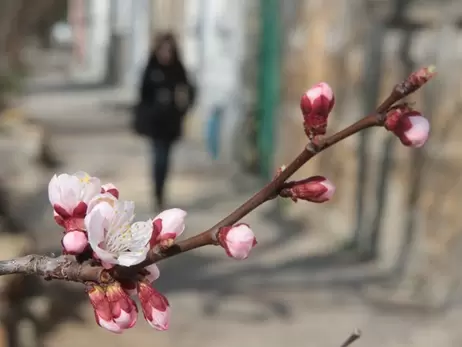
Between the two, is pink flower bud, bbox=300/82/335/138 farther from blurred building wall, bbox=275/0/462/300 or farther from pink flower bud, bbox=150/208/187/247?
blurred building wall, bbox=275/0/462/300

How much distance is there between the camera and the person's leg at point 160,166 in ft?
24.3

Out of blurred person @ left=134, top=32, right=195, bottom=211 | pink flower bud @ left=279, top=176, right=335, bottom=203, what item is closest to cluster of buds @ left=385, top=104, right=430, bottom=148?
pink flower bud @ left=279, top=176, right=335, bottom=203

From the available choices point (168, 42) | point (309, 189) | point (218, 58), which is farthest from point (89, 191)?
point (218, 58)

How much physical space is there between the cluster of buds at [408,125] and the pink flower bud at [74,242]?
35 cm

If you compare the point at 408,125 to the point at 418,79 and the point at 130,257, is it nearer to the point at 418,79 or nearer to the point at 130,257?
the point at 418,79

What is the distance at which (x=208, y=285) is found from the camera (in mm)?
5574

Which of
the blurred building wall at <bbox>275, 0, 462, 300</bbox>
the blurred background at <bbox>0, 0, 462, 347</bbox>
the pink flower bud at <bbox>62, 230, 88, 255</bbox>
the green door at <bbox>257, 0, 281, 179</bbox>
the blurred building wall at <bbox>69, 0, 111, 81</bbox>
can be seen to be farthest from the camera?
the blurred building wall at <bbox>69, 0, 111, 81</bbox>

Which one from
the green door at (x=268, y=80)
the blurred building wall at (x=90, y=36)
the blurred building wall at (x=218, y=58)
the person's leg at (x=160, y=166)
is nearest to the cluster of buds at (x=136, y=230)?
the person's leg at (x=160, y=166)

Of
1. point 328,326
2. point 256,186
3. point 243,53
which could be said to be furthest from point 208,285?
point 243,53

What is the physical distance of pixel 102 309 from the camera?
0.99 metres

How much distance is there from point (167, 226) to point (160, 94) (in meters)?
6.15

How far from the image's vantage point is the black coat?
281 inches

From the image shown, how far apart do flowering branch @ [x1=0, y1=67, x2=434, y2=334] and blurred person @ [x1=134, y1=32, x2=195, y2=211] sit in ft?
20.1

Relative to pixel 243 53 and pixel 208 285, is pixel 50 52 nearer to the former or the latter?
pixel 243 53
